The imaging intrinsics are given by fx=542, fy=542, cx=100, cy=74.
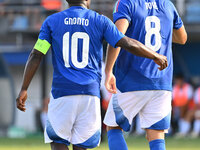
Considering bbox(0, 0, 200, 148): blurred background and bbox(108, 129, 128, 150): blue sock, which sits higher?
bbox(108, 129, 128, 150): blue sock

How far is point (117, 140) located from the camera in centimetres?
595

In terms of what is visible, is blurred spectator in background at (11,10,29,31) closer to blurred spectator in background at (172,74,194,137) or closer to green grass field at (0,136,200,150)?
blurred spectator in background at (172,74,194,137)

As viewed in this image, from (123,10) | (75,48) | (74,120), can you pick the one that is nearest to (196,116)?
(123,10)

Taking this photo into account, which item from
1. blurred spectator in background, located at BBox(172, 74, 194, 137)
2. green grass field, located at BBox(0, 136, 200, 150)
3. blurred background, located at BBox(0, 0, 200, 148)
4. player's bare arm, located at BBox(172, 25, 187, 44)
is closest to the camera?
player's bare arm, located at BBox(172, 25, 187, 44)

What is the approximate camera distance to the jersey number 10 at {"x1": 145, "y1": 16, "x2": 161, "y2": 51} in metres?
5.80

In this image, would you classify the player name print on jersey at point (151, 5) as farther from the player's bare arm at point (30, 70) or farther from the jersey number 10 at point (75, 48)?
the player's bare arm at point (30, 70)

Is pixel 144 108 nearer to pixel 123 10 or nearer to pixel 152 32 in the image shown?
pixel 152 32

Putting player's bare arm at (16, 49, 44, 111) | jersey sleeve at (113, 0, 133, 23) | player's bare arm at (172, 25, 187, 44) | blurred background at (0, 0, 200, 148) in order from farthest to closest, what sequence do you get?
blurred background at (0, 0, 200, 148) → player's bare arm at (172, 25, 187, 44) → jersey sleeve at (113, 0, 133, 23) → player's bare arm at (16, 49, 44, 111)

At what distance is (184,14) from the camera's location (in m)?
18.5

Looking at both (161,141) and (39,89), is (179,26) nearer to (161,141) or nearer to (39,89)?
(161,141)

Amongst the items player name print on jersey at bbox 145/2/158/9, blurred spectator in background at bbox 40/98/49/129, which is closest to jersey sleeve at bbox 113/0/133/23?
player name print on jersey at bbox 145/2/158/9

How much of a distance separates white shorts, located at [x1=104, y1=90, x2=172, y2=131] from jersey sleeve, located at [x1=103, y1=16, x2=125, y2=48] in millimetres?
836

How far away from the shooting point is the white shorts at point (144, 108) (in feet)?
19.1

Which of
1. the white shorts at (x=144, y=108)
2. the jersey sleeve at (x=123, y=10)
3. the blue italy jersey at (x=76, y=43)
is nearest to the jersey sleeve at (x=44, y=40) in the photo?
the blue italy jersey at (x=76, y=43)
